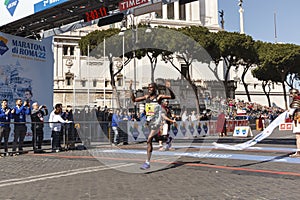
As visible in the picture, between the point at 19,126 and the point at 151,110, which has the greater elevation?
the point at 151,110

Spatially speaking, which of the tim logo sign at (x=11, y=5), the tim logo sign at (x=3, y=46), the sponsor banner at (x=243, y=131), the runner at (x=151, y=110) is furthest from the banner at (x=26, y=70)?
the sponsor banner at (x=243, y=131)

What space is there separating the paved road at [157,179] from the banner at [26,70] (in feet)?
21.5

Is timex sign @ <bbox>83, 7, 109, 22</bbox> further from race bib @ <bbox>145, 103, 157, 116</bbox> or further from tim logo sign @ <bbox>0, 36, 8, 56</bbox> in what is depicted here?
race bib @ <bbox>145, 103, 157, 116</bbox>

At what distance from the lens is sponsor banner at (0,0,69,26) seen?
14461 mm

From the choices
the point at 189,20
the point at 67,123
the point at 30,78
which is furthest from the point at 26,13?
the point at 189,20

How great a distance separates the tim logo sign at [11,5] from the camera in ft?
50.7

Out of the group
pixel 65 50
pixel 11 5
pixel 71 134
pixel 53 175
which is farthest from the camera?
pixel 65 50

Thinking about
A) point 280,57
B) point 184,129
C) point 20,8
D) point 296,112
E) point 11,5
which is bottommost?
point 184,129

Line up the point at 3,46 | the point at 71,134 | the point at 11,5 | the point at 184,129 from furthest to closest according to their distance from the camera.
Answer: the point at 184,129 → the point at 3,46 → the point at 11,5 → the point at 71,134

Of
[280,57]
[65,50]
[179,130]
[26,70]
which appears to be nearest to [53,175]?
[26,70]

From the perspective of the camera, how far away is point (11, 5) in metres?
15.6

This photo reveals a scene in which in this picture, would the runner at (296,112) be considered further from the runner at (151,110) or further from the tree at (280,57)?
the tree at (280,57)

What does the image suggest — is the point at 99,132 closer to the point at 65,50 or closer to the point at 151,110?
the point at 151,110

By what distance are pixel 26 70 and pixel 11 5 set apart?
3039mm
